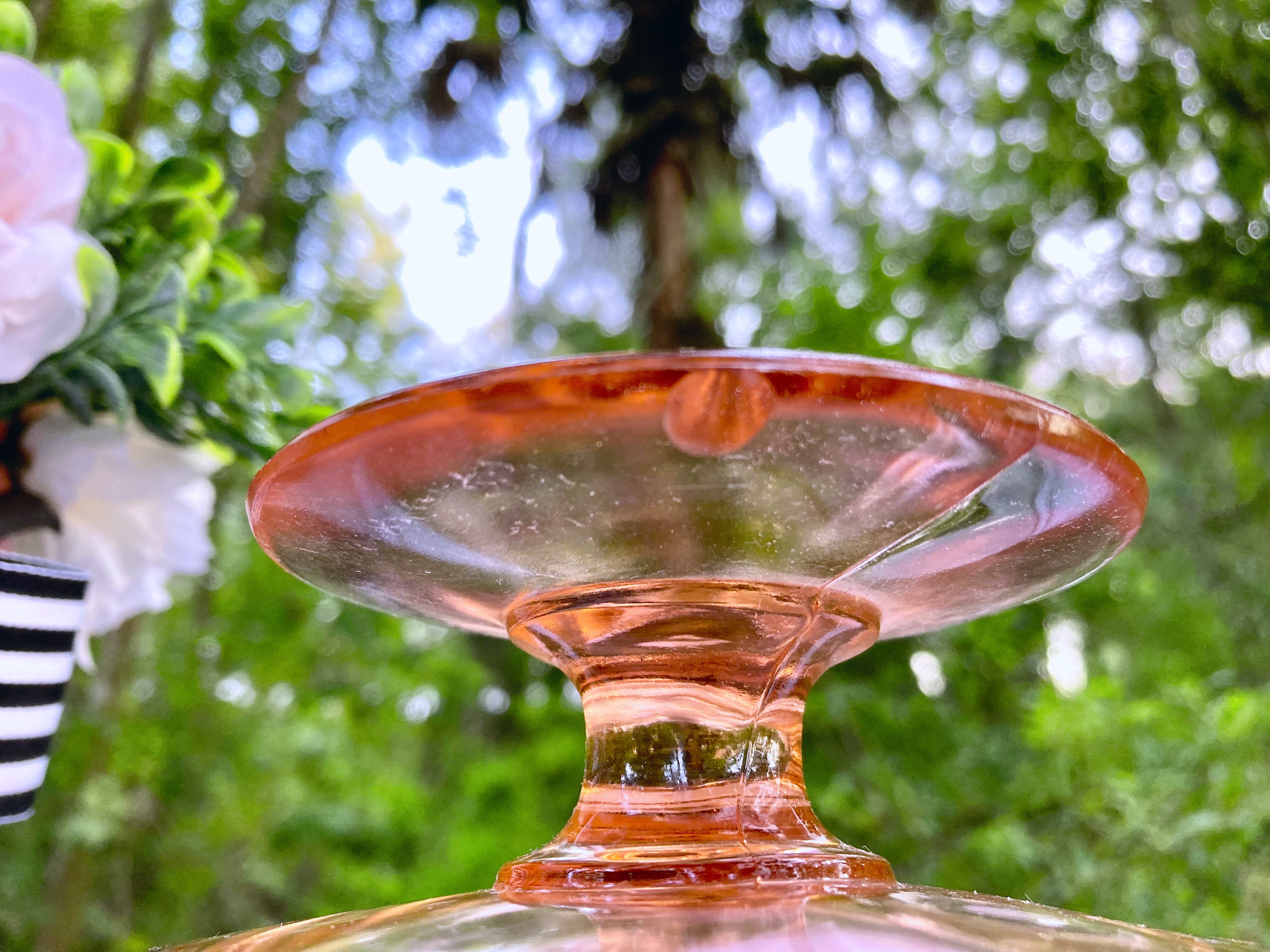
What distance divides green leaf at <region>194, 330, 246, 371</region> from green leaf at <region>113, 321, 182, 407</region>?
1 cm

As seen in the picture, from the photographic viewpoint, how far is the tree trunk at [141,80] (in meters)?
1.12

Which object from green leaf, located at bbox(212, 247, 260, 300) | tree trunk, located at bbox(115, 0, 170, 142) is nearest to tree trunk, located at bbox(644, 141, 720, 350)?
tree trunk, located at bbox(115, 0, 170, 142)

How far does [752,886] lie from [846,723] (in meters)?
1.18

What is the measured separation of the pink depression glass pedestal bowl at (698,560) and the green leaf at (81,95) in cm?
19

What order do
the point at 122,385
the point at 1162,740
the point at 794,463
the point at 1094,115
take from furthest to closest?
the point at 1094,115, the point at 1162,740, the point at 122,385, the point at 794,463

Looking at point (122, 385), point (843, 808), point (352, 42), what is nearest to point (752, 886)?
point (122, 385)

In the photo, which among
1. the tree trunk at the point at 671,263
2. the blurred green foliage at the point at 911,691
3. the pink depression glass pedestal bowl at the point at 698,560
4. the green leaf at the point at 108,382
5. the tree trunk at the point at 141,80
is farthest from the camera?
the tree trunk at the point at 671,263

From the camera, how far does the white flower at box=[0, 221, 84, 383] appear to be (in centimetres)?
24

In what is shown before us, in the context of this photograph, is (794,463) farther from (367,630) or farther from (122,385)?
(367,630)

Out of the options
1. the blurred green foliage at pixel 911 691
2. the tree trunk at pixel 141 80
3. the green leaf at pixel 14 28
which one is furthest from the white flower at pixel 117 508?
the tree trunk at pixel 141 80

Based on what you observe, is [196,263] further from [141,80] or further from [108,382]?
[141,80]

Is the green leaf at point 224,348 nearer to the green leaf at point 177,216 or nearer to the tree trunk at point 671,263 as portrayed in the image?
the green leaf at point 177,216

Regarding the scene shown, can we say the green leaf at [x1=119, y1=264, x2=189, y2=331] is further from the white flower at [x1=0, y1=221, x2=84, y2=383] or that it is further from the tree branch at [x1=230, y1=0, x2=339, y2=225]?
the tree branch at [x1=230, y1=0, x2=339, y2=225]

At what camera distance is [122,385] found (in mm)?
291
